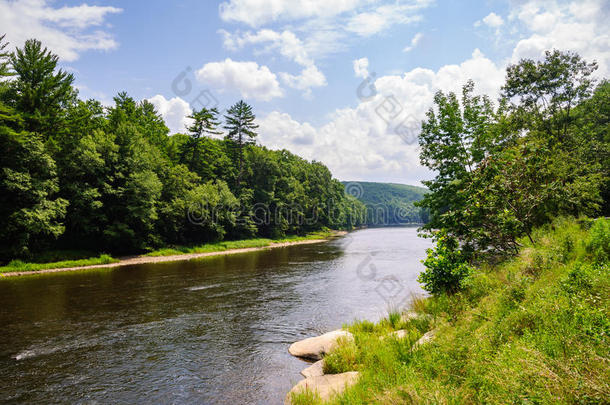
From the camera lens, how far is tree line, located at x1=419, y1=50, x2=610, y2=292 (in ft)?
34.9

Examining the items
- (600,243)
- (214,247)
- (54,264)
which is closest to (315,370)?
(600,243)

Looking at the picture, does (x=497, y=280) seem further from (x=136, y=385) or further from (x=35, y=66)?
(x=35, y=66)

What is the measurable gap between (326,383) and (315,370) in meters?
1.33

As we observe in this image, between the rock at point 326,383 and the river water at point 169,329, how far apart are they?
572 millimetres

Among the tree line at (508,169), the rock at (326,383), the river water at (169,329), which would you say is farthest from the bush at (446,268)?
the rock at (326,383)

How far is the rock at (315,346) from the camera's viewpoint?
10.00m

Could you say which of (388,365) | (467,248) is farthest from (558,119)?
(388,365)

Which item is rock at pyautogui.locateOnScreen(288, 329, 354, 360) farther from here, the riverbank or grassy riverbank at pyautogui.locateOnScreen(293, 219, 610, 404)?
the riverbank

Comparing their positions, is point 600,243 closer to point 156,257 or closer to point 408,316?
point 408,316

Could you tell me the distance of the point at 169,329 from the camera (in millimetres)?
12852

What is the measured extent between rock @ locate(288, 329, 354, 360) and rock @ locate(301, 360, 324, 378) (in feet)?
1.99

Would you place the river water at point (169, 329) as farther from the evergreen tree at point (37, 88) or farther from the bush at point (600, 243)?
the evergreen tree at point (37, 88)

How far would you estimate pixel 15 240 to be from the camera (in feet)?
87.5

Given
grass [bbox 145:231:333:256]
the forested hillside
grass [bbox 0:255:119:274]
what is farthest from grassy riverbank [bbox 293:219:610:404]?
grass [bbox 145:231:333:256]
